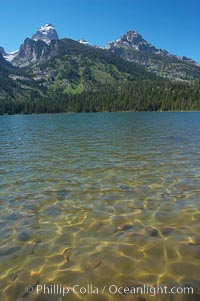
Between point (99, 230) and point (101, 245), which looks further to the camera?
point (99, 230)

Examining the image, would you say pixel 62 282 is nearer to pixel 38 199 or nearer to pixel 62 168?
pixel 38 199

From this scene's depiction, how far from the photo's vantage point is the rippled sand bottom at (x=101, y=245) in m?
8.49

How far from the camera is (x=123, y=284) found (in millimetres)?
8297

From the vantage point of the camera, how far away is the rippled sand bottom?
8492 mm

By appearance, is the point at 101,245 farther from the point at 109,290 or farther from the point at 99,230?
the point at 109,290

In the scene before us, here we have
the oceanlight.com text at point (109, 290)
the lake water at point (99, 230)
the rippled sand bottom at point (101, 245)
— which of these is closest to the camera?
the oceanlight.com text at point (109, 290)

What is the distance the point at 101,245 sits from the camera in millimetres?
10656

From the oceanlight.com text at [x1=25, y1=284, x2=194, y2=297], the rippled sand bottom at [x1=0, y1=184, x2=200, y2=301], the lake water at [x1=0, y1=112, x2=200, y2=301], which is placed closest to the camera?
the oceanlight.com text at [x1=25, y1=284, x2=194, y2=297]

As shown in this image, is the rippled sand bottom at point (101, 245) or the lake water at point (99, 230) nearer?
the rippled sand bottom at point (101, 245)

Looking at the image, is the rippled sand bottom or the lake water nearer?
the rippled sand bottom

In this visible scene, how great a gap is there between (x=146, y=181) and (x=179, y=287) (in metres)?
11.6

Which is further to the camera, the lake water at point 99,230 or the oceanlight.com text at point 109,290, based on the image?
the lake water at point 99,230

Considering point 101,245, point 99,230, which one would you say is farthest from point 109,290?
point 99,230

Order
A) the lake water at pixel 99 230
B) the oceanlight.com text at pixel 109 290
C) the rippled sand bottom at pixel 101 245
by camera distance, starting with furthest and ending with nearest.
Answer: the lake water at pixel 99 230 < the rippled sand bottom at pixel 101 245 < the oceanlight.com text at pixel 109 290
